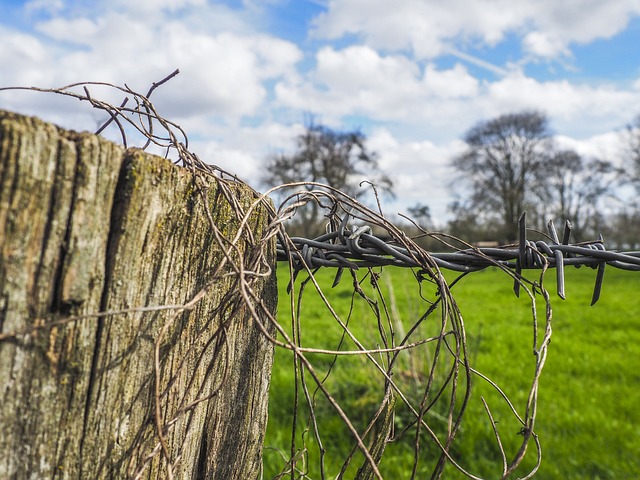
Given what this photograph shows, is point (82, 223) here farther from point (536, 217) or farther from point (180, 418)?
point (536, 217)

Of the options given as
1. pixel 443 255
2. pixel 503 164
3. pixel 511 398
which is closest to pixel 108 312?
pixel 443 255

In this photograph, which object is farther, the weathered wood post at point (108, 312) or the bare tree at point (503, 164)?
the bare tree at point (503, 164)

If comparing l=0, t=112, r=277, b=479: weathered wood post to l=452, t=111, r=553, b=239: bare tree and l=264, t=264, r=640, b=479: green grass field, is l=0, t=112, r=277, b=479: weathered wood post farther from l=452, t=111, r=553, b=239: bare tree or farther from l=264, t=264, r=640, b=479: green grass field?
l=452, t=111, r=553, b=239: bare tree

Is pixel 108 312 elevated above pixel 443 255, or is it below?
below

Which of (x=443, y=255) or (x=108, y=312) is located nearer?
(x=108, y=312)

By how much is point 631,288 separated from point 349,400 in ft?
45.0

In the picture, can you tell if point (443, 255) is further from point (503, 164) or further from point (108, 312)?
point (503, 164)

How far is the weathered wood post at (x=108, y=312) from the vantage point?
32.9 inches

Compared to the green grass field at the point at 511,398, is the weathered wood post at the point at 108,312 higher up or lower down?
higher up

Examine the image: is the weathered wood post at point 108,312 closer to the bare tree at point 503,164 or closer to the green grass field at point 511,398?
the green grass field at point 511,398

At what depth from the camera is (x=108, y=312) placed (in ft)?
2.93

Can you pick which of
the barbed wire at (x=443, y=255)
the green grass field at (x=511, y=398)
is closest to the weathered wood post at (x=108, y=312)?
the barbed wire at (x=443, y=255)

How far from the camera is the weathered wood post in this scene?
32.9 inches

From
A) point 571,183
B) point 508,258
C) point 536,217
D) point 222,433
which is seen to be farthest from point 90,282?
point 571,183
